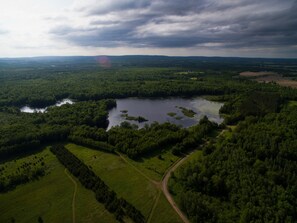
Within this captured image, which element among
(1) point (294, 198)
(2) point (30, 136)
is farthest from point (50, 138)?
(1) point (294, 198)

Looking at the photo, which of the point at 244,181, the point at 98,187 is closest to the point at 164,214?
the point at 98,187

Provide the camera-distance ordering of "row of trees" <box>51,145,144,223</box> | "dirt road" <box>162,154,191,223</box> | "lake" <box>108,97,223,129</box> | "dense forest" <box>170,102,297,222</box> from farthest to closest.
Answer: "lake" <box>108,97,223,129</box> → "row of trees" <box>51,145,144,223</box> → "dirt road" <box>162,154,191,223</box> → "dense forest" <box>170,102,297,222</box>

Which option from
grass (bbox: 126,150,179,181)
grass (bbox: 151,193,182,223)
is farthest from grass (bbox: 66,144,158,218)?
grass (bbox: 126,150,179,181)

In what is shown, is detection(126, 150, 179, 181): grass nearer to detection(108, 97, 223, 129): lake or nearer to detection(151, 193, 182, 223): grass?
detection(151, 193, 182, 223): grass

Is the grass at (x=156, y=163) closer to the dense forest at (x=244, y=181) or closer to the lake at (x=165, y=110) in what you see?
the dense forest at (x=244, y=181)

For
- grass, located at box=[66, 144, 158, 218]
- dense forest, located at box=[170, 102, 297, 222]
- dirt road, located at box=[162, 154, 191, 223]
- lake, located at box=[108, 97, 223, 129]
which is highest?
dense forest, located at box=[170, 102, 297, 222]

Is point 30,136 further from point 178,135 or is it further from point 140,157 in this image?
point 178,135
